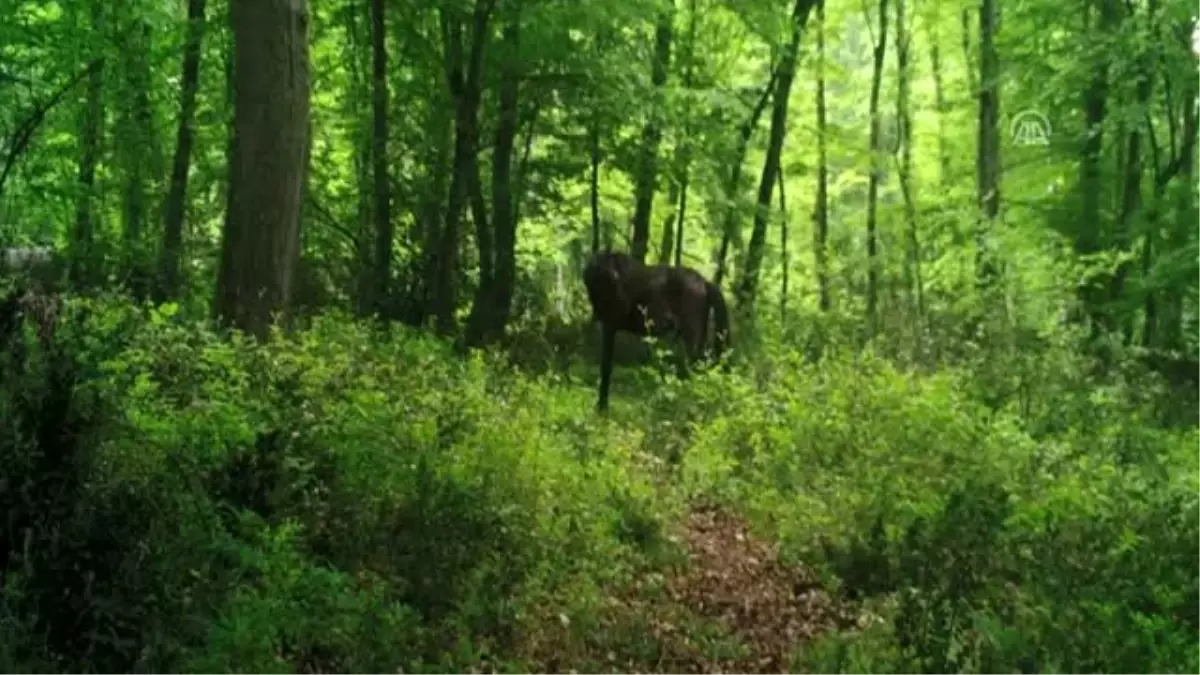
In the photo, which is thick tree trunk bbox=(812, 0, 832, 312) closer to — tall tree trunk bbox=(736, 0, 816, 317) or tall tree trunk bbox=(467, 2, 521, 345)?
tall tree trunk bbox=(736, 0, 816, 317)

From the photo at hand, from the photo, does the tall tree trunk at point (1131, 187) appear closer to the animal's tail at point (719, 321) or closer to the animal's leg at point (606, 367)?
the animal's tail at point (719, 321)

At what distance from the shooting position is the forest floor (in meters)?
6.06

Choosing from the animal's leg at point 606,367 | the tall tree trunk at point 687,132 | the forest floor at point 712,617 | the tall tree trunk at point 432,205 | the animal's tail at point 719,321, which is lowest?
the forest floor at point 712,617

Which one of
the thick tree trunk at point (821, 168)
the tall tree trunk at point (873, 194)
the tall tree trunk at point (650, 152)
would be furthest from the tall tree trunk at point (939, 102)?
the tall tree trunk at point (650, 152)

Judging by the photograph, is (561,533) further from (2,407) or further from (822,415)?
(822,415)

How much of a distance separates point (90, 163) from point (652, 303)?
7.99 meters

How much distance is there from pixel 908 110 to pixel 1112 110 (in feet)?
33.3

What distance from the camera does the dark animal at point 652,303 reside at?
1368 centimetres

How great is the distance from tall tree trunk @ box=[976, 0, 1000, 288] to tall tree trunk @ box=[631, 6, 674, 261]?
4.70 m

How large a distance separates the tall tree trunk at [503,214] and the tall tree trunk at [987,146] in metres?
6.23

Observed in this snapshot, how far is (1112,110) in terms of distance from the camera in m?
17.7

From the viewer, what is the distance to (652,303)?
580 inches

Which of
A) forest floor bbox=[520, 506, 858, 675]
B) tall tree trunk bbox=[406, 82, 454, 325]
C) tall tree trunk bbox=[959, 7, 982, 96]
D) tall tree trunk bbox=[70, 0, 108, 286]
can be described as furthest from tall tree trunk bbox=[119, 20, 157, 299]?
tall tree trunk bbox=[959, 7, 982, 96]

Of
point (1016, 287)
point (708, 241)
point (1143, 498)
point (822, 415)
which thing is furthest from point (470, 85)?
point (708, 241)
